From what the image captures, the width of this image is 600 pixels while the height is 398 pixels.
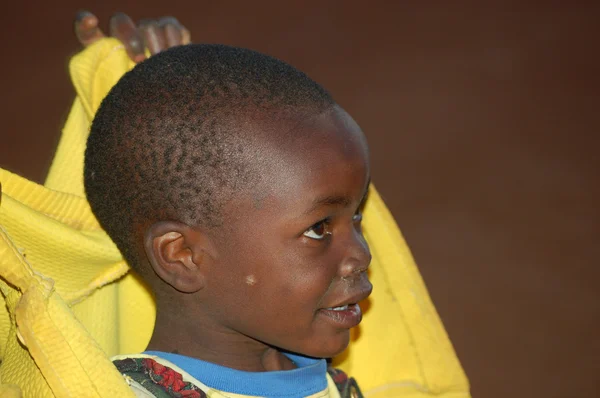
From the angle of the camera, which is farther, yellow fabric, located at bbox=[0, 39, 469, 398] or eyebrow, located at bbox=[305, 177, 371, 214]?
eyebrow, located at bbox=[305, 177, 371, 214]

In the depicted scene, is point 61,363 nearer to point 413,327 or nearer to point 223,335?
point 223,335

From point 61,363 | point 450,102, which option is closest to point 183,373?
point 61,363

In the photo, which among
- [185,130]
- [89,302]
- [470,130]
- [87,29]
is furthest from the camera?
[470,130]

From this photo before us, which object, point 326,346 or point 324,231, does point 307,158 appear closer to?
point 324,231

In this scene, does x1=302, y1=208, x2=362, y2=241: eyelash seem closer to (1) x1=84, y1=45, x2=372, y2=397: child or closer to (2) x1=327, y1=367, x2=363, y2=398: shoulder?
(1) x1=84, y1=45, x2=372, y2=397: child

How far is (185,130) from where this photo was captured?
1372 mm

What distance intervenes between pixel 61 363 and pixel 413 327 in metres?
0.89

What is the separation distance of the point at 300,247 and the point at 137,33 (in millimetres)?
711

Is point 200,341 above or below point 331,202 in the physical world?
below

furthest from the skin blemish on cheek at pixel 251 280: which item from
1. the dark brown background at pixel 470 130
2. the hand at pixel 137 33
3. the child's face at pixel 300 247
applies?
the dark brown background at pixel 470 130

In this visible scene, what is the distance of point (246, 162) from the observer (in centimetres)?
137

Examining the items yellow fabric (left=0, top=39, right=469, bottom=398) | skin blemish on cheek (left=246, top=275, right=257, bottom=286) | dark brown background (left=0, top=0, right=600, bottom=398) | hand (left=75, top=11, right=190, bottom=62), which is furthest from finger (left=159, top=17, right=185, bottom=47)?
dark brown background (left=0, top=0, right=600, bottom=398)

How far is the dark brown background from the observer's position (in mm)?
3129

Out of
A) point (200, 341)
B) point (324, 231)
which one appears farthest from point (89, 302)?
point (324, 231)
